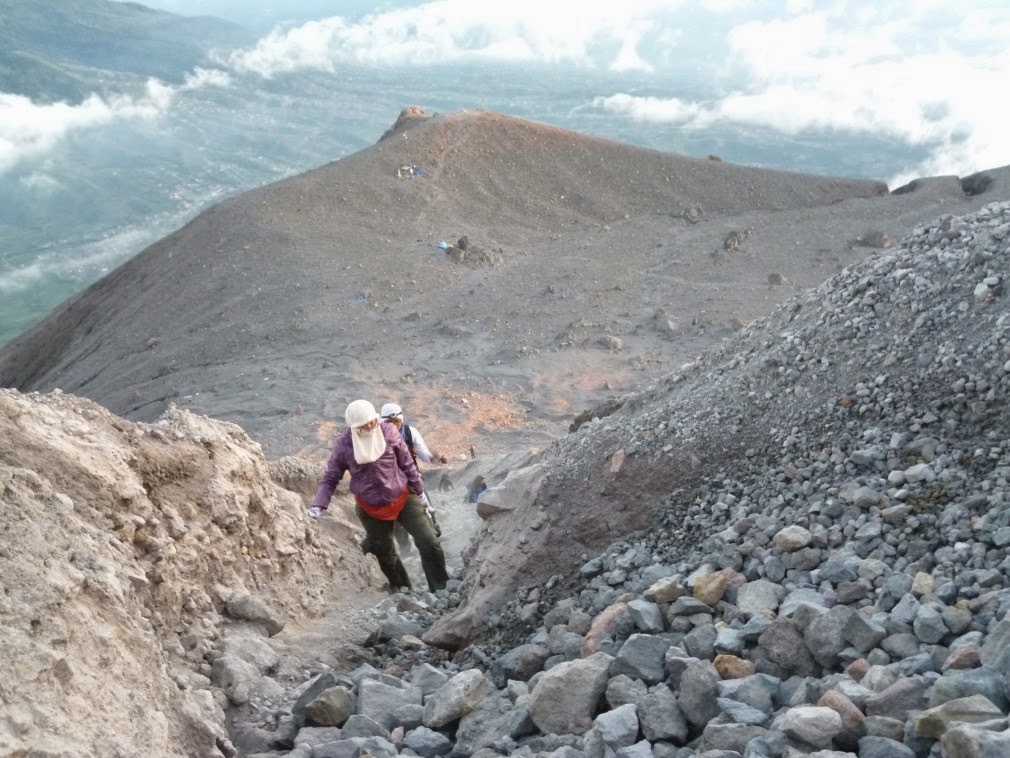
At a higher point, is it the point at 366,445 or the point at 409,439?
the point at 366,445

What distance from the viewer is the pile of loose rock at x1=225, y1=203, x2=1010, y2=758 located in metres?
3.81

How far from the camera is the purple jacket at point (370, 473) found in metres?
7.11

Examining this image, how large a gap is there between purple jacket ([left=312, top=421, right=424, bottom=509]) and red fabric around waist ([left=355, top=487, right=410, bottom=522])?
1.6 inches

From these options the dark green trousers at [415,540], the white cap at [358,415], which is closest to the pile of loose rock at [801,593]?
the dark green trousers at [415,540]

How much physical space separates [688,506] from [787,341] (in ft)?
4.78

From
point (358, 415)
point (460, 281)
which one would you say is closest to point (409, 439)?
point (358, 415)

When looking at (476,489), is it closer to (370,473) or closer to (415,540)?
(415,540)

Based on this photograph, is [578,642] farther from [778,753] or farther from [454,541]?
[454,541]

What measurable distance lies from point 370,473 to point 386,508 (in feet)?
1.00

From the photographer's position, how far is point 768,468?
5953 mm

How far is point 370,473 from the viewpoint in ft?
23.3

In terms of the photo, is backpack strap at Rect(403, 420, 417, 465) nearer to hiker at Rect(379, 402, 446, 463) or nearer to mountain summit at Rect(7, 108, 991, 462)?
hiker at Rect(379, 402, 446, 463)

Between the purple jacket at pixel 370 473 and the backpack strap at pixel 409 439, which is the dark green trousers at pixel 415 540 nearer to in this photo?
the purple jacket at pixel 370 473

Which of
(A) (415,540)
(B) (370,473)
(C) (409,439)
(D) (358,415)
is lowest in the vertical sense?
(A) (415,540)
